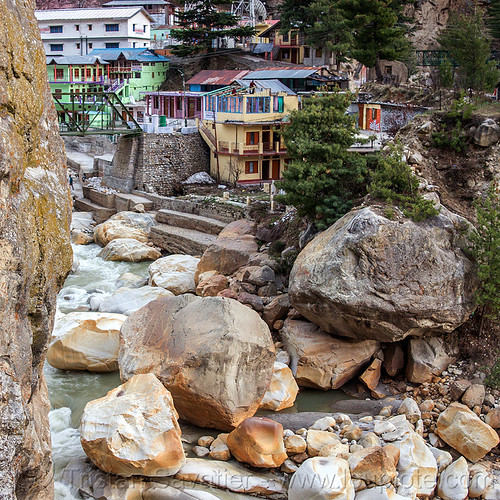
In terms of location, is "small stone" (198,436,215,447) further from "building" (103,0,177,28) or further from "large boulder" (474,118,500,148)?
"building" (103,0,177,28)

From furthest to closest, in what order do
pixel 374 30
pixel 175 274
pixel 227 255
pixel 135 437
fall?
1. pixel 374 30
2. pixel 227 255
3. pixel 175 274
4. pixel 135 437

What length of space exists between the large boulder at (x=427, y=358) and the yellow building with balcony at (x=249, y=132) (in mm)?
18732

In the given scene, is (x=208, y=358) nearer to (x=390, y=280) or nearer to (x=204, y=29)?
(x=390, y=280)

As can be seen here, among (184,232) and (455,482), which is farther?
(184,232)

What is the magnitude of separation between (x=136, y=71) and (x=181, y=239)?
27961 mm

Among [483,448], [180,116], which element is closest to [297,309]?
[483,448]

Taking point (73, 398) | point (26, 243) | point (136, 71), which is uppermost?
point (136, 71)

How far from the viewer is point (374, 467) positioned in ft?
39.8

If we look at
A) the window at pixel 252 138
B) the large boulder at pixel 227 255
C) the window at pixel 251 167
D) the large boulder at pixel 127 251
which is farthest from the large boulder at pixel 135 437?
the window at pixel 251 167

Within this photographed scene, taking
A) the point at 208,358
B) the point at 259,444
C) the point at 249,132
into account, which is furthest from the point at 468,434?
the point at 249,132

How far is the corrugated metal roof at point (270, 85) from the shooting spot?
121ft

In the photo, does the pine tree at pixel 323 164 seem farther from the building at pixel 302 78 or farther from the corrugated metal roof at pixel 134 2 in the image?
the corrugated metal roof at pixel 134 2

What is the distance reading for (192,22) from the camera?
4919cm

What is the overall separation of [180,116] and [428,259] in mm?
29704
